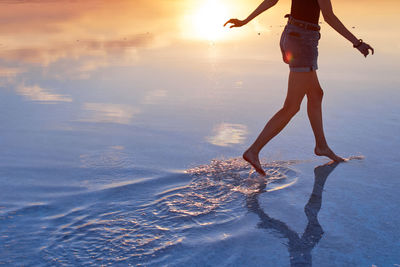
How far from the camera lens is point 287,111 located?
13.9 feet

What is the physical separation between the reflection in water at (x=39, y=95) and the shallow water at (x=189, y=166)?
3cm

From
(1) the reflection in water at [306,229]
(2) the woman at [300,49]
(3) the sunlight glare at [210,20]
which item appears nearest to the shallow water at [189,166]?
(1) the reflection in water at [306,229]

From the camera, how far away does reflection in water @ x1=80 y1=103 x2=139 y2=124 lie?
5.80 meters

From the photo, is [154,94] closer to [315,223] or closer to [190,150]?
[190,150]

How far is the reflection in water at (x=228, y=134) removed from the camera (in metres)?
5.05

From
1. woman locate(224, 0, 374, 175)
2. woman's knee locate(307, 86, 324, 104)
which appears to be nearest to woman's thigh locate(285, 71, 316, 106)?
woman locate(224, 0, 374, 175)

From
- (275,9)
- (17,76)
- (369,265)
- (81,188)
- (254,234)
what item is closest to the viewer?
(369,265)

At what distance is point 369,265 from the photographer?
9.06 feet

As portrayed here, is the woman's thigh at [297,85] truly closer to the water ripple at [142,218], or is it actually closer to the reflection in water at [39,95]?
the water ripple at [142,218]

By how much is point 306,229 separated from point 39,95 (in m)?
4.87

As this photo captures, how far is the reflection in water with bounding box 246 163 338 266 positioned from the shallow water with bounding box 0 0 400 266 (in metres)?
0.01

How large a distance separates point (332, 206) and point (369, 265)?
0.85 m

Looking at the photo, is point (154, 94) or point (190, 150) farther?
point (154, 94)

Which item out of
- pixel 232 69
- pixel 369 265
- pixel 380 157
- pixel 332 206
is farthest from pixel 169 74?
pixel 369 265
